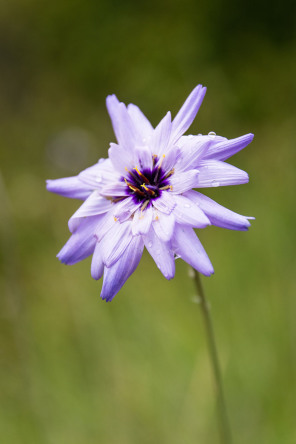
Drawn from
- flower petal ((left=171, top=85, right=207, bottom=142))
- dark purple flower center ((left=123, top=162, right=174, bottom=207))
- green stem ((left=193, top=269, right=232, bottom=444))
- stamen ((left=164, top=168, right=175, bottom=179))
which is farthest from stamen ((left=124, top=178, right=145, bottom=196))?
green stem ((left=193, top=269, right=232, bottom=444))

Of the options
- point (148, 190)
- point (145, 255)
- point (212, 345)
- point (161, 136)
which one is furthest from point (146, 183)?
point (145, 255)

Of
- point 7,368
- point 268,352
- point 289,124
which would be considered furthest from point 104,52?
point 268,352

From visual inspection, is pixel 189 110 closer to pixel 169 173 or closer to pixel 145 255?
pixel 169 173

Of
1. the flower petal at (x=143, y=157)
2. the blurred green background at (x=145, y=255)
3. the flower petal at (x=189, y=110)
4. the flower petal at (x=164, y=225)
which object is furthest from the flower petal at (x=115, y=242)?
the blurred green background at (x=145, y=255)

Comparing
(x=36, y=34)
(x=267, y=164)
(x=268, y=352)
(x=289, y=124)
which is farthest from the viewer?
(x=36, y=34)

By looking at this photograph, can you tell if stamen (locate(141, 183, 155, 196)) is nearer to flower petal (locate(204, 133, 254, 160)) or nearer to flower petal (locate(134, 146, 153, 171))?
flower petal (locate(134, 146, 153, 171))

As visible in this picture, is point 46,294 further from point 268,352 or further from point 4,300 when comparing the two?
point 268,352
